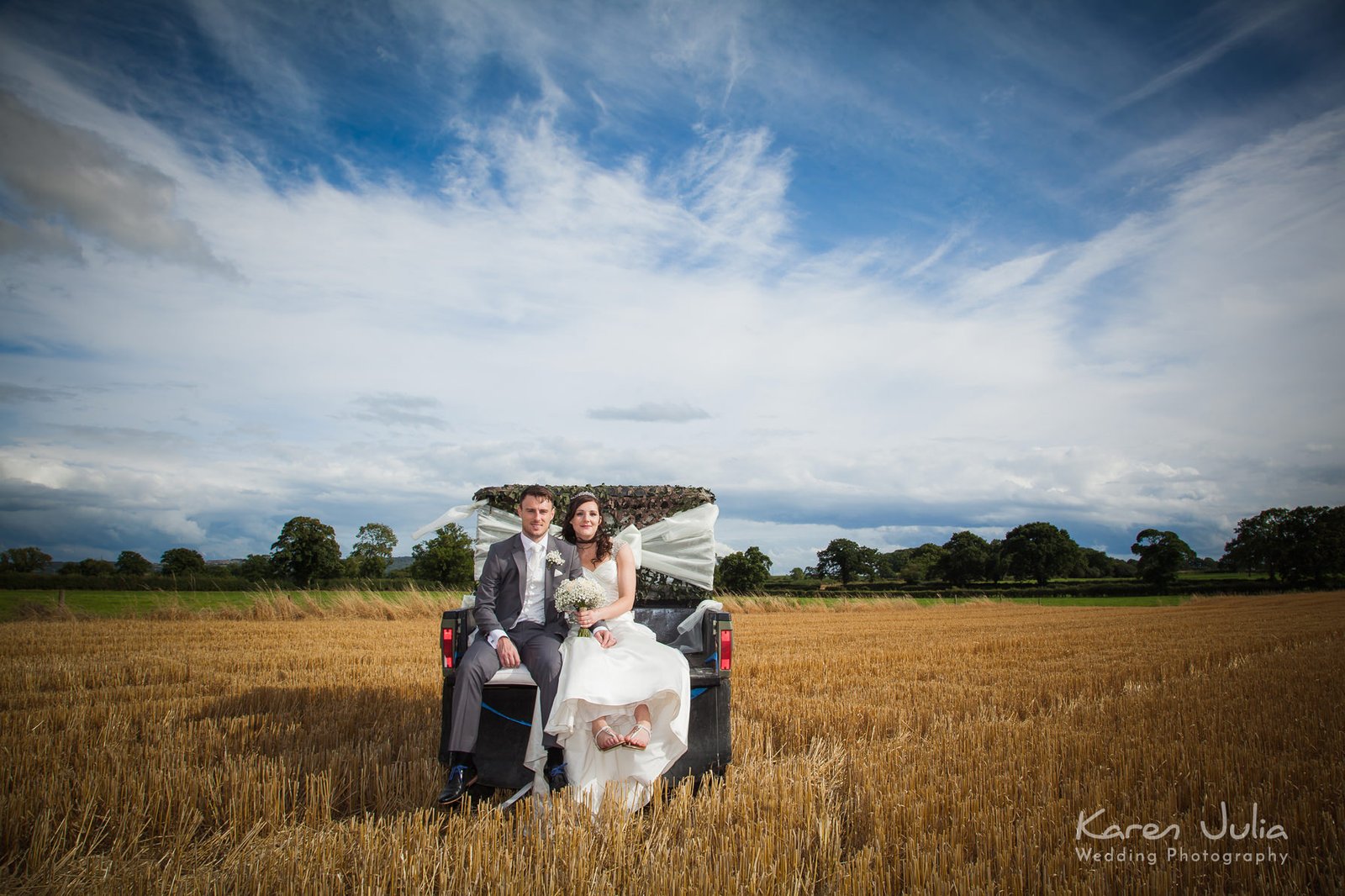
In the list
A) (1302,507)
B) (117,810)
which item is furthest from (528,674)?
(1302,507)

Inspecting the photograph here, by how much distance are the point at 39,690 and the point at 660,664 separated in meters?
8.45

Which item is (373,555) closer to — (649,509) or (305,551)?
(305,551)

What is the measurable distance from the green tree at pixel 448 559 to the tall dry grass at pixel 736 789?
161 feet

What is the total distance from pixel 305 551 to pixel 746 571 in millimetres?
40209

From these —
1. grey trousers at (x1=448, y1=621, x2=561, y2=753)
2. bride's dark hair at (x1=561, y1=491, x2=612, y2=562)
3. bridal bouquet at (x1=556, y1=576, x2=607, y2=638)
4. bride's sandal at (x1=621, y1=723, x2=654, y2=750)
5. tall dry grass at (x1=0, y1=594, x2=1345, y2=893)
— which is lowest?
tall dry grass at (x1=0, y1=594, x2=1345, y2=893)

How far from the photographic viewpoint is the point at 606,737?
3920 millimetres

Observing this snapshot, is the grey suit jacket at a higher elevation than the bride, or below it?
higher

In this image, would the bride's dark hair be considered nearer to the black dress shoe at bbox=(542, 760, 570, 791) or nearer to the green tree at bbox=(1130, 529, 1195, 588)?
the black dress shoe at bbox=(542, 760, 570, 791)

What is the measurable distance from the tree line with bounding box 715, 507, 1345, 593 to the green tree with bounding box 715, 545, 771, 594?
0.10 m

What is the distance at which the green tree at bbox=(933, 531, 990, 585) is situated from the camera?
277ft

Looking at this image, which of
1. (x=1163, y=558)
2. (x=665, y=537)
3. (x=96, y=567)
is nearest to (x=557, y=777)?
(x=665, y=537)

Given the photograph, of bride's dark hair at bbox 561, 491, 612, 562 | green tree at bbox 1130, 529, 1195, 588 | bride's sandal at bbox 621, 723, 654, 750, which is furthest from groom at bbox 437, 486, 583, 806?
green tree at bbox 1130, 529, 1195, 588

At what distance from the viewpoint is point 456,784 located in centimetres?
405

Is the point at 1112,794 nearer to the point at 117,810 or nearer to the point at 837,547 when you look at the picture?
the point at 117,810
